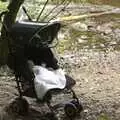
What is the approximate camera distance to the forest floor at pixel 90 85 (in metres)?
5.71

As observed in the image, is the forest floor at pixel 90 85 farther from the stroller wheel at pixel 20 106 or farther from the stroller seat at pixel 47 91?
the stroller seat at pixel 47 91

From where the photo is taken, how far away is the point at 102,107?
19.5 ft

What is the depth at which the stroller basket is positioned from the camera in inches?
209

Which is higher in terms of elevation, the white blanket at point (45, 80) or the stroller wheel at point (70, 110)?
the white blanket at point (45, 80)

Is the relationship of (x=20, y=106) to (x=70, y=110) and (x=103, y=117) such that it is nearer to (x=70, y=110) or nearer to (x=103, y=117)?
(x=70, y=110)

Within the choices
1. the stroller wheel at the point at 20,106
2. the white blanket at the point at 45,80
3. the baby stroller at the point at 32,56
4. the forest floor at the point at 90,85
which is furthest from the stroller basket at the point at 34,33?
the forest floor at the point at 90,85

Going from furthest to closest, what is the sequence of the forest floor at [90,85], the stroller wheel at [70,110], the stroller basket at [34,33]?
the forest floor at [90,85]
the stroller wheel at [70,110]
the stroller basket at [34,33]

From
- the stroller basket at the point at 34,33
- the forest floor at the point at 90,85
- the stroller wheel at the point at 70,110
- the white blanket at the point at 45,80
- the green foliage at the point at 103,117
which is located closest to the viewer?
the white blanket at the point at 45,80

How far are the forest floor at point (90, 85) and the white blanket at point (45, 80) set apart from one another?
531mm

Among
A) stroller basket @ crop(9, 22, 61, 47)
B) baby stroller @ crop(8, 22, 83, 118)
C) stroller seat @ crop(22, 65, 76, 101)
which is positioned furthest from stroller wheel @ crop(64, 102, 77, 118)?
stroller basket @ crop(9, 22, 61, 47)

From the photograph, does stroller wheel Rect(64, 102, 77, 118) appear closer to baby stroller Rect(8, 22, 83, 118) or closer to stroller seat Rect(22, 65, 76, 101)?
baby stroller Rect(8, 22, 83, 118)

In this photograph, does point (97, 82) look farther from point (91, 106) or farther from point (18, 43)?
point (18, 43)

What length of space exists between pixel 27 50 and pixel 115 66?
2994mm

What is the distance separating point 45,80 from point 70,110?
566mm
